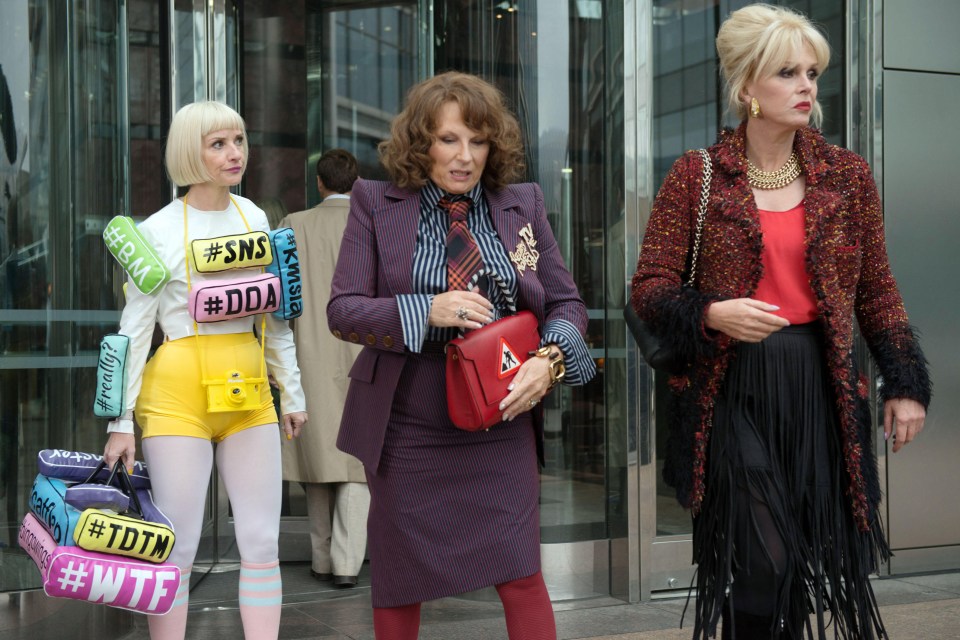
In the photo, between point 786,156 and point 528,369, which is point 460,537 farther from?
point 786,156

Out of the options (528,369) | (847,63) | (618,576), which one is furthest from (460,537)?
(847,63)

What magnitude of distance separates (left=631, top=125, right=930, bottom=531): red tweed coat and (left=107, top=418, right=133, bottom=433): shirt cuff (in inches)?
61.2

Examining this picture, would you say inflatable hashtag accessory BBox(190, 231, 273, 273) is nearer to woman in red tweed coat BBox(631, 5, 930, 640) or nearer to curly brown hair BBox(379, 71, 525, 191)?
curly brown hair BBox(379, 71, 525, 191)

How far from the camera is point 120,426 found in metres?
3.44

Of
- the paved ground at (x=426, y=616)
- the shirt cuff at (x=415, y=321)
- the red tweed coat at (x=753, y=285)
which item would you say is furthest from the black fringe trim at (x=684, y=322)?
the paved ground at (x=426, y=616)

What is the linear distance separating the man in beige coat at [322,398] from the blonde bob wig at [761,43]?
2.90 meters

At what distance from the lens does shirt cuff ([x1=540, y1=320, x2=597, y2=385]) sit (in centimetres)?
302

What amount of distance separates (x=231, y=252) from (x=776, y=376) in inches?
66.2

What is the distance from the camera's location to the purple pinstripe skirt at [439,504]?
299cm

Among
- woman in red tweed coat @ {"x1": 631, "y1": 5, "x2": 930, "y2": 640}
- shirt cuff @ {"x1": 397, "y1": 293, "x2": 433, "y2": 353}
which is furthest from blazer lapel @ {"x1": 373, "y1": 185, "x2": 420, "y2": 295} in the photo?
woman in red tweed coat @ {"x1": 631, "y1": 5, "x2": 930, "y2": 640}

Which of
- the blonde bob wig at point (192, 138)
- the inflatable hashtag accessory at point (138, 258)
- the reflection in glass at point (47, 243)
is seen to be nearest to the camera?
the inflatable hashtag accessory at point (138, 258)

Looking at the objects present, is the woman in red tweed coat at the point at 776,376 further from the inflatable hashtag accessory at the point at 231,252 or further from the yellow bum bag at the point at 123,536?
the yellow bum bag at the point at 123,536

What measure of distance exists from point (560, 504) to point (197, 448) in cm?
216

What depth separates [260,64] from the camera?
747 cm
